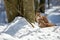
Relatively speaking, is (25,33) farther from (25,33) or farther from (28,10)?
(28,10)

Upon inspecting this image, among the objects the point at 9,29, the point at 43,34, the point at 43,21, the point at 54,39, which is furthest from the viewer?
the point at 43,21

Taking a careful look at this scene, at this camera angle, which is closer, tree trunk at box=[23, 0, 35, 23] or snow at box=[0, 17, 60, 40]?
snow at box=[0, 17, 60, 40]

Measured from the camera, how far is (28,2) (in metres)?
2.92

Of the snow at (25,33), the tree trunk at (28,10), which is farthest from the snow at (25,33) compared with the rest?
the tree trunk at (28,10)

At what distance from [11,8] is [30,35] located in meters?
1.00

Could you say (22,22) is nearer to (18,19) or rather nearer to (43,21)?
(18,19)

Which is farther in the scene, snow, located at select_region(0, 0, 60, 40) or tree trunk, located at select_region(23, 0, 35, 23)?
tree trunk, located at select_region(23, 0, 35, 23)

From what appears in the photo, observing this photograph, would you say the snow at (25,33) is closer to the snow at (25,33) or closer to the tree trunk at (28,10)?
the snow at (25,33)

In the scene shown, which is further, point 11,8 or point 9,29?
point 11,8

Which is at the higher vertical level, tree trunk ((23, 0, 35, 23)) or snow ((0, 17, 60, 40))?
tree trunk ((23, 0, 35, 23))

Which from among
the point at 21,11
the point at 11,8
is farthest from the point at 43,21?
the point at 11,8

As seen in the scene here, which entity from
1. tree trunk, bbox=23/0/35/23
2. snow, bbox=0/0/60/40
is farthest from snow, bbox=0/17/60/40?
tree trunk, bbox=23/0/35/23

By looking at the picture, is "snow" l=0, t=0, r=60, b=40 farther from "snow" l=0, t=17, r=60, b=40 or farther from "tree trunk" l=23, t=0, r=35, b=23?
"tree trunk" l=23, t=0, r=35, b=23

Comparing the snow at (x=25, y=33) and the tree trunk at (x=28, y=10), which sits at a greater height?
the tree trunk at (x=28, y=10)
